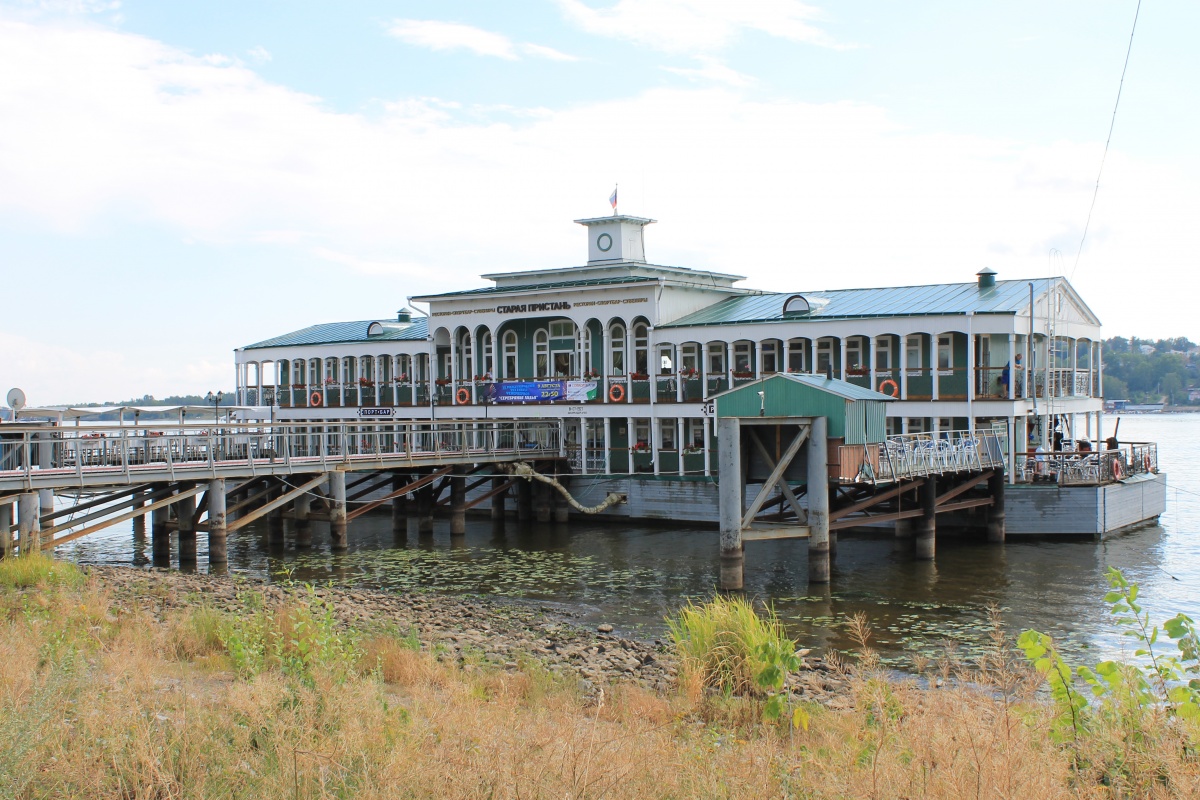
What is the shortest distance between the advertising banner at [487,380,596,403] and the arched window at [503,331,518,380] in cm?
181

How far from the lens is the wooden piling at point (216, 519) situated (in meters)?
29.5

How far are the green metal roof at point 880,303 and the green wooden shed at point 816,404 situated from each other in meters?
8.85

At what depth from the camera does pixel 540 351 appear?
4441 cm

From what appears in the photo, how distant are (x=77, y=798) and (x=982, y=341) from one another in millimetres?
31642

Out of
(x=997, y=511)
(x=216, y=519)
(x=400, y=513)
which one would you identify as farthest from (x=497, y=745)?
(x=400, y=513)

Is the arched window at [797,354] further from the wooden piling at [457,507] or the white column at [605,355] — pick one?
the wooden piling at [457,507]

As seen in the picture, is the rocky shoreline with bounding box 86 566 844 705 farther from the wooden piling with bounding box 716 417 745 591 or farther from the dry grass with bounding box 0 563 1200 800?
the wooden piling with bounding box 716 417 745 591

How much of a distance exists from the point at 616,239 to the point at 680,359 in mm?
7604

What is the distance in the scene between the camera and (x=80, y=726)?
9.59 meters

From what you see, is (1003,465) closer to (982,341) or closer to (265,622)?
(982,341)

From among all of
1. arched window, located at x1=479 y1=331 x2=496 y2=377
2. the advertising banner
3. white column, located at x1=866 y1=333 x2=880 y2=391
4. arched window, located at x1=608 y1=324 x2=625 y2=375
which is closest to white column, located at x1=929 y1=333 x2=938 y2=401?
white column, located at x1=866 y1=333 x2=880 y2=391

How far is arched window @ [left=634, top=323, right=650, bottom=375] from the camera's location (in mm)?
40812

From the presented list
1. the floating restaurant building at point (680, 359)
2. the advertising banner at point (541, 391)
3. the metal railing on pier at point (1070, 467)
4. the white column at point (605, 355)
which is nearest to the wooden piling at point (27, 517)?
the floating restaurant building at point (680, 359)

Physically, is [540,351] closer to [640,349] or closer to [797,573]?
[640,349]
